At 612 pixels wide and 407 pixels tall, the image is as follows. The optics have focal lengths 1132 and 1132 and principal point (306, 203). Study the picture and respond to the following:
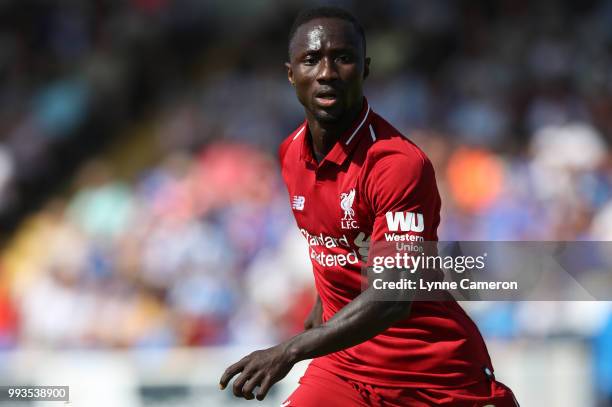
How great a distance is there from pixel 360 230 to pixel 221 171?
6926 millimetres

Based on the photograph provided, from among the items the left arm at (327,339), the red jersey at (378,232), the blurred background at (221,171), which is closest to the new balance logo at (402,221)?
the red jersey at (378,232)

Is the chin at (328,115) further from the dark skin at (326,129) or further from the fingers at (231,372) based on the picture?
the fingers at (231,372)

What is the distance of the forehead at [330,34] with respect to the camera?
177 inches

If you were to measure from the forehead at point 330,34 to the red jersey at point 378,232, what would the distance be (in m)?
0.35

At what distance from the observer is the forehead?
4.50m

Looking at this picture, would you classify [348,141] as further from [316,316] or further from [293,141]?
[316,316]

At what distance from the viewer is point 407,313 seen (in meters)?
4.35

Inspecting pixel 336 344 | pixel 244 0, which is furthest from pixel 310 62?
pixel 244 0

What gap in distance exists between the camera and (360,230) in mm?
4609

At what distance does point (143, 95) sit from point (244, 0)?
1766 millimetres

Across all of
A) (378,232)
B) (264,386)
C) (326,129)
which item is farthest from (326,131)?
(264,386)

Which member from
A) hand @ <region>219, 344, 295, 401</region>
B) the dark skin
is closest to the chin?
the dark skin

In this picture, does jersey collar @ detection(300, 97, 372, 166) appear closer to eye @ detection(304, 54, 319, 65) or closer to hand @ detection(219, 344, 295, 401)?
eye @ detection(304, 54, 319, 65)

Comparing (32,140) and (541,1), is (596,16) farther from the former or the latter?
(32,140)
